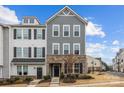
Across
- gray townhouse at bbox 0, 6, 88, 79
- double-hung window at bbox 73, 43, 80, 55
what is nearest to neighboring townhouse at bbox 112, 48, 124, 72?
gray townhouse at bbox 0, 6, 88, 79

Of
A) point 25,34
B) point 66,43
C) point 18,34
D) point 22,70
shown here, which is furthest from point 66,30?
point 22,70

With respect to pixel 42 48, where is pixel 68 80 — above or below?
below

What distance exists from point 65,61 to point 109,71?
5.07 feet

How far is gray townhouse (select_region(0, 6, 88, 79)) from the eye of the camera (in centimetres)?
10181

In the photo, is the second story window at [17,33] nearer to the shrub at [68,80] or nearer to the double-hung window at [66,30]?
the double-hung window at [66,30]

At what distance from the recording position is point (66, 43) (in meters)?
102

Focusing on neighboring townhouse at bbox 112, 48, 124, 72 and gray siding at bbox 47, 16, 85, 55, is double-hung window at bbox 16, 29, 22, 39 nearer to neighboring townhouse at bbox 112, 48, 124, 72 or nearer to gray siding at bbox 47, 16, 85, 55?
gray siding at bbox 47, 16, 85, 55

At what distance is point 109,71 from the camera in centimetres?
10156

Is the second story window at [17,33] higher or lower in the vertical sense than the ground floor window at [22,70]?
higher

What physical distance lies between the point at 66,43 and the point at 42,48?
83 cm

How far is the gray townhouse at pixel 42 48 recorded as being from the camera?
334 feet

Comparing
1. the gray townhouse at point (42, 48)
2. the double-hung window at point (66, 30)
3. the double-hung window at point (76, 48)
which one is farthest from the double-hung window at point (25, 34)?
the double-hung window at point (76, 48)

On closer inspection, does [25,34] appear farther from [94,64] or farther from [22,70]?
[94,64]
